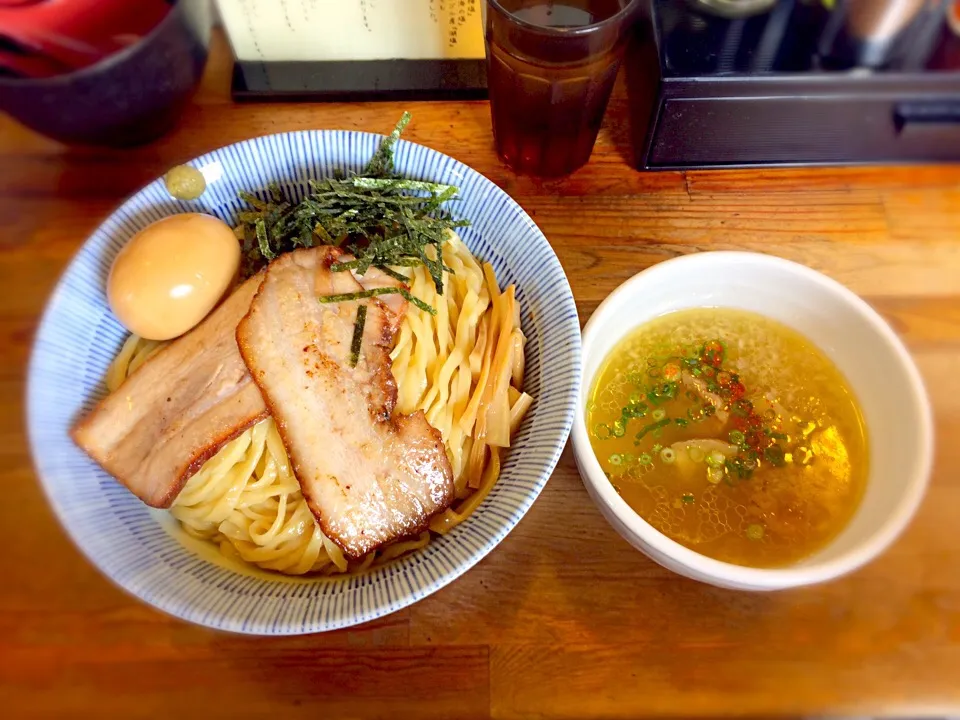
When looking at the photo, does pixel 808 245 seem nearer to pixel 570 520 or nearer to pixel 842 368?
pixel 842 368

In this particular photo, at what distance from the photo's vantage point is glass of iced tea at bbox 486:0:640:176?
112 centimetres

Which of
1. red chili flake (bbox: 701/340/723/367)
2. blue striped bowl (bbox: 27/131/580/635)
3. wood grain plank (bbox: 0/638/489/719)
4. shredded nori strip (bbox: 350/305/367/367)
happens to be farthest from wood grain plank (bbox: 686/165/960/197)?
wood grain plank (bbox: 0/638/489/719)

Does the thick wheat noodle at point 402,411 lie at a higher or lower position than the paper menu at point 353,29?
lower

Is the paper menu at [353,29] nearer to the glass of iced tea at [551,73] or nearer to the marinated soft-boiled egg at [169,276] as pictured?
the glass of iced tea at [551,73]

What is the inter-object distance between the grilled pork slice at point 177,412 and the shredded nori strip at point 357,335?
151mm

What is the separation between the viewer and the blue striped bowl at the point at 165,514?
906 millimetres

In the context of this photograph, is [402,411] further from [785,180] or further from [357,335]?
[785,180]

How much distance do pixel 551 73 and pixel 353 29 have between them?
50cm

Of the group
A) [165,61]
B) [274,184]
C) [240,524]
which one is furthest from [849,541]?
[165,61]

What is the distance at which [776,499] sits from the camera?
105 cm

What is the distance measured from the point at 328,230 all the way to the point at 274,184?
0.48ft

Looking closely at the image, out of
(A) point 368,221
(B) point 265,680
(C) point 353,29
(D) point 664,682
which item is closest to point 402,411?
(A) point 368,221

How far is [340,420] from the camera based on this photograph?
1.02 m

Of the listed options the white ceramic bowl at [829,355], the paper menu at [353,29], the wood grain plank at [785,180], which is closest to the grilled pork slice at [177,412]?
the white ceramic bowl at [829,355]
